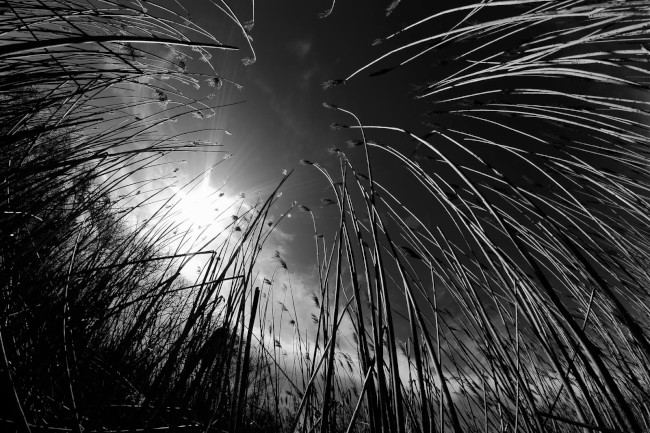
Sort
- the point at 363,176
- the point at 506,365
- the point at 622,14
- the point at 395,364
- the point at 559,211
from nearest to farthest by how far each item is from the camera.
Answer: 1. the point at 622,14
2. the point at 395,364
3. the point at 506,365
4. the point at 559,211
5. the point at 363,176

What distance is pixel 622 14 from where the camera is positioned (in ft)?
1.51

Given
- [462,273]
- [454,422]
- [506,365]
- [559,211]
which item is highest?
[559,211]

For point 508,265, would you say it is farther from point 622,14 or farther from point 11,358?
point 11,358

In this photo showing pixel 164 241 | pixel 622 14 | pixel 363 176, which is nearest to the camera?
pixel 622 14

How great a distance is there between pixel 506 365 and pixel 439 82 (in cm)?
74

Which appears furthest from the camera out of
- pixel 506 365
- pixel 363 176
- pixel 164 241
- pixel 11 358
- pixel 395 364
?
pixel 164 241

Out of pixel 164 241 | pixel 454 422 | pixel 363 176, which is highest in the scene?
pixel 164 241

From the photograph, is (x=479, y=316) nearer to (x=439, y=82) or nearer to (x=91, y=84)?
(x=439, y=82)

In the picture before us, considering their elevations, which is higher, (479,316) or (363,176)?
(363,176)

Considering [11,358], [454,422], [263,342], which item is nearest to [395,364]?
[454,422]

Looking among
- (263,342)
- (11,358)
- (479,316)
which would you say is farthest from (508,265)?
(263,342)

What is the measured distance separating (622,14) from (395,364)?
2.24 ft

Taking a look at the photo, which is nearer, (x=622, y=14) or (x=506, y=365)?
(x=622, y=14)

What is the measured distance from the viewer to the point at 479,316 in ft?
2.56
